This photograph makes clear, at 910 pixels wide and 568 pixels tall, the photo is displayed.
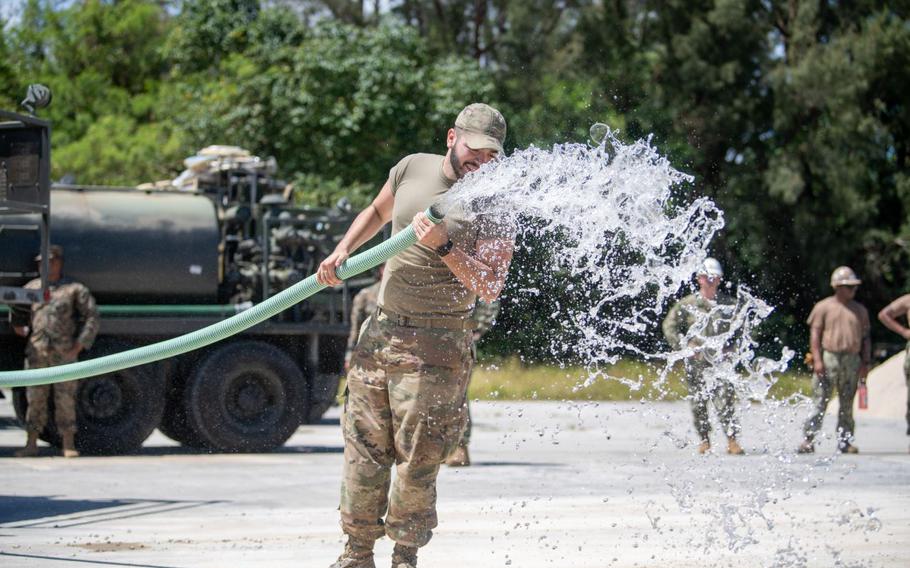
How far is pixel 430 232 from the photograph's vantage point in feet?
18.2

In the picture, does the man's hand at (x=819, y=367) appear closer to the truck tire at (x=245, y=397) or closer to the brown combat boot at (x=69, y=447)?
the truck tire at (x=245, y=397)

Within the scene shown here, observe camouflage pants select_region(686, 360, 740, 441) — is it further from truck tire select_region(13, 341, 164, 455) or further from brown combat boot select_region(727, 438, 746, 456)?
truck tire select_region(13, 341, 164, 455)

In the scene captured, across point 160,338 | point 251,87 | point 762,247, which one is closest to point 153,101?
point 251,87

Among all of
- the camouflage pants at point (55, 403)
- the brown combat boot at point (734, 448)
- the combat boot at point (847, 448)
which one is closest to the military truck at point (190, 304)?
the camouflage pants at point (55, 403)

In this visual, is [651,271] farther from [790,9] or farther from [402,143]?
[790,9]

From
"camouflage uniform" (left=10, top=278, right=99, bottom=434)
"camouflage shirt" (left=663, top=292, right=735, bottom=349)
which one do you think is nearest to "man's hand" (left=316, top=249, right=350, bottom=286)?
"camouflage uniform" (left=10, top=278, right=99, bottom=434)

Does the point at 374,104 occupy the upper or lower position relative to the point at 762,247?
upper

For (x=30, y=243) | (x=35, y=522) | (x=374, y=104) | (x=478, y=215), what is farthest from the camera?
(x=374, y=104)

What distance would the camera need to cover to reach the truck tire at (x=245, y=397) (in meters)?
13.6

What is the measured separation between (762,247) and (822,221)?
1.51 metres

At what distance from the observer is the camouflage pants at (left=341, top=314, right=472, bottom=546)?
5.83 meters

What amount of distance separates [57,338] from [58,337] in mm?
14

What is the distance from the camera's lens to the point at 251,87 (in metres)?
30.8

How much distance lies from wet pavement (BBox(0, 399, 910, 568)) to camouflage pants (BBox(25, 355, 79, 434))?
13.8 inches
